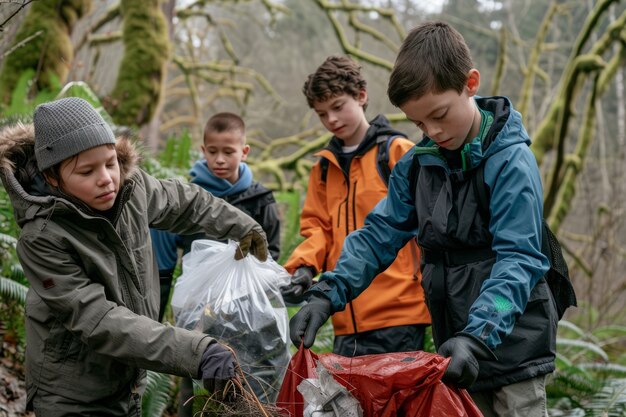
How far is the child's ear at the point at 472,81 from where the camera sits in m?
2.34

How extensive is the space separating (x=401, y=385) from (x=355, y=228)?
1.34 meters

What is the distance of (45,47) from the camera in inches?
277

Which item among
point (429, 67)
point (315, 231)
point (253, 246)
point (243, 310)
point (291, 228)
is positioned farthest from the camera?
point (291, 228)

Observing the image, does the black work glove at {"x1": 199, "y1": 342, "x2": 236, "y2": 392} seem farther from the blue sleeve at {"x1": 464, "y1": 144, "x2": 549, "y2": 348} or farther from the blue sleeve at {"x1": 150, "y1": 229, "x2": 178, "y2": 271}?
the blue sleeve at {"x1": 150, "y1": 229, "x2": 178, "y2": 271}

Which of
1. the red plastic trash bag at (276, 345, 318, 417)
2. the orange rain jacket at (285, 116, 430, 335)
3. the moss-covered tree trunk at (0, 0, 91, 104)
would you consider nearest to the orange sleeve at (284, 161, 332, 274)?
the orange rain jacket at (285, 116, 430, 335)

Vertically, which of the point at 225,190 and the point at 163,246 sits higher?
the point at 225,190

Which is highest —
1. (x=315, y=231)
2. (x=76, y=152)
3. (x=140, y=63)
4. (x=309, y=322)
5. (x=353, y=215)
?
(x=140, y=63)

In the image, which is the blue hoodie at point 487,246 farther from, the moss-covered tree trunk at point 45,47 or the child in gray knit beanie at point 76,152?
the moss-covered tree trunk at point 45,47

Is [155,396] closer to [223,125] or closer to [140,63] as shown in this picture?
[223,125]

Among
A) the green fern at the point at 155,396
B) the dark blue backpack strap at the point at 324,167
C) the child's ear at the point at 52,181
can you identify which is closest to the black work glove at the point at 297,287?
the dark blue backpack strap at the point at 324,167

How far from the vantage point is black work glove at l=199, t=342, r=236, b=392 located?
2148 mm

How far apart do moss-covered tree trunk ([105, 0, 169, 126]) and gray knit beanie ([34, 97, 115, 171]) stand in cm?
491

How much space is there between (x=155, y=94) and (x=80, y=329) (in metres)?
5.65

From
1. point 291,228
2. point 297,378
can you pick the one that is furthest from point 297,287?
point 291,228
